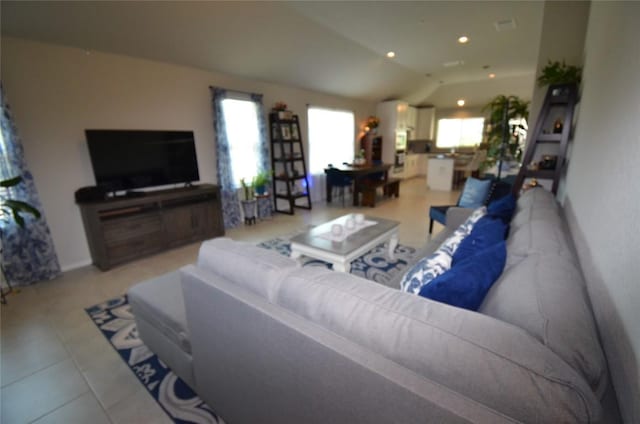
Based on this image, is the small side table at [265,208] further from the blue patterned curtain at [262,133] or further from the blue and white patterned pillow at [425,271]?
the blue and white patterned pillow at [425,271]

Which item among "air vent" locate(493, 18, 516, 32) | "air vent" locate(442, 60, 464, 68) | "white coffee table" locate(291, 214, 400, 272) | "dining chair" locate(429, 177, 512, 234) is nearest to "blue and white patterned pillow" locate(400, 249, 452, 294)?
"white coffee table" locate(291, 214, 400, 272)

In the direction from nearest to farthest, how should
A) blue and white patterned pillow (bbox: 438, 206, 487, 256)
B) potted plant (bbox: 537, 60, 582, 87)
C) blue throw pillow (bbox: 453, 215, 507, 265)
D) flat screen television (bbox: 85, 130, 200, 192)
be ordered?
blue throw pillow (bbox: 453, 215, 507, 265), blue and white patterned pillow (bbox: 438, 206, 487, 256), potted plant (bbox: 537, 60, 582, 87), flat screen television (bbox: 85, 130, 200, 192)

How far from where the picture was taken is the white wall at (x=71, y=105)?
104 inches

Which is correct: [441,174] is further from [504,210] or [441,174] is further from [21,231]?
[21,231]

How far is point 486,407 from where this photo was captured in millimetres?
569

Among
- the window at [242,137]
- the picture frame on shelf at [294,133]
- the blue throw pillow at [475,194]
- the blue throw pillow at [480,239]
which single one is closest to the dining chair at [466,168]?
the blue throw pillow at [475,194]

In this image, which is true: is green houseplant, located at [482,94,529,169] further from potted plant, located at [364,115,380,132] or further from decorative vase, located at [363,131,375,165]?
potted plant, located at [364,115,380,132]

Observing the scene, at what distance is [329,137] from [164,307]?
549 centimetres

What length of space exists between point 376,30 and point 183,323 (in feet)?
14.4

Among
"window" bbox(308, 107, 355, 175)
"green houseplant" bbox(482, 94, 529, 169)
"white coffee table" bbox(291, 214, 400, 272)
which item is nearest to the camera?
"white coffee table" bbox(291, 214, 400, 272)

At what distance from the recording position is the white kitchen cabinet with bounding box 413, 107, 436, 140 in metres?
9.19

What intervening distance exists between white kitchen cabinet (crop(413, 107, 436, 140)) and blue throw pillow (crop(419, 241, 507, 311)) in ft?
30.4

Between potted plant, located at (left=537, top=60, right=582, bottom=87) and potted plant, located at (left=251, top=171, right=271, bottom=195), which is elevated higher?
potted plant, located at (left=537, top=60, right=582, bottom=87)

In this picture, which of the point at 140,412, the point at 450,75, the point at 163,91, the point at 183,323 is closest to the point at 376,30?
the point at 163,91
